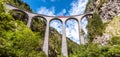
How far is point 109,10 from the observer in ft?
232

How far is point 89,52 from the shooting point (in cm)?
3528

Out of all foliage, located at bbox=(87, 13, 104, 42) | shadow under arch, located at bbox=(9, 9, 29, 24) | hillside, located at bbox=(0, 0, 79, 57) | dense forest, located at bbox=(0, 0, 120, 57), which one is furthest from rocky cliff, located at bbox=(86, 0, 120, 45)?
hillside, located at bbox=(0, 0, 79, 57)

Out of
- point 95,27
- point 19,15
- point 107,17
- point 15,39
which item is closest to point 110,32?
point 95,27

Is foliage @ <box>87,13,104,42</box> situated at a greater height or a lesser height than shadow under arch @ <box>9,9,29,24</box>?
lesser

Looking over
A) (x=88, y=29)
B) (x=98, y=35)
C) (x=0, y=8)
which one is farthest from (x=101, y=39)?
(x=0, y=8)

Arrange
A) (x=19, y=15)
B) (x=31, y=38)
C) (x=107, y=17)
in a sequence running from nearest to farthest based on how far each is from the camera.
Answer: (x=31, y=38) → (x=107, y=17) → (x=19, y=15)

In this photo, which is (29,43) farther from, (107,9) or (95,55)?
(107,9)

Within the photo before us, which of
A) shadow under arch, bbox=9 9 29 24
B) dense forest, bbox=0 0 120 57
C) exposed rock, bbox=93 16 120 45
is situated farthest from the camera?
shadow under arch, bbox=9 9 29 24

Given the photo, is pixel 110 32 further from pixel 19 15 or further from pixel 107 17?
pixel 19 15

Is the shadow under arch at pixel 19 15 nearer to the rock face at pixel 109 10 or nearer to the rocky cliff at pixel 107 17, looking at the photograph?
the rocky cliff at pixel 107 17

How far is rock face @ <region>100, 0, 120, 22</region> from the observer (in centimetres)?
6850

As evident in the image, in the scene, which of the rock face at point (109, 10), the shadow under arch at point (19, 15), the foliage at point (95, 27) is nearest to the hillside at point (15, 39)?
the shadow under arch at point (19, 15)

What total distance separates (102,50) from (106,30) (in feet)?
100

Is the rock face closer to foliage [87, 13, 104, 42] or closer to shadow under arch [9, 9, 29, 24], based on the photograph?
foliage [87, 13, 104, 42]
